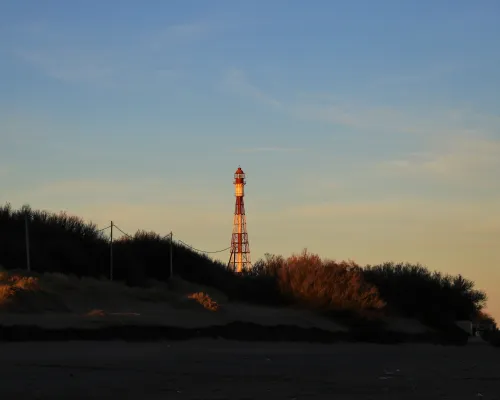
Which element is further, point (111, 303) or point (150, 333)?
point (111, 303)

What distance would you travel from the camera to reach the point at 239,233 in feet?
182

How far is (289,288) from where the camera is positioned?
38531mm

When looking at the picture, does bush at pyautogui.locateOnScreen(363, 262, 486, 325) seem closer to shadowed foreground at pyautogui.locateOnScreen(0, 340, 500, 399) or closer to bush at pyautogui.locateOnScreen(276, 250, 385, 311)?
bush at pyautogui.locateOnScreen(276, 250, 385, 311)

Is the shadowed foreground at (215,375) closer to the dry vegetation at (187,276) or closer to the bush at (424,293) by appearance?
the dry vegetation at (187,276)

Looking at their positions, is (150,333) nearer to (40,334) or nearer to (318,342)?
(40,334)

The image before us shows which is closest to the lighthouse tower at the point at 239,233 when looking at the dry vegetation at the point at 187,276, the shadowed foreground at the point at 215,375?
the dry vegetation at the point at 187,276

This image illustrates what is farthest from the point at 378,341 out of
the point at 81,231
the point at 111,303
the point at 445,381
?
the point at 445,381

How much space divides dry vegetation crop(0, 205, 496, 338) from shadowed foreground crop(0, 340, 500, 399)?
29.4ft

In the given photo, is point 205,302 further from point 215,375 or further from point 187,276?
point 215,375

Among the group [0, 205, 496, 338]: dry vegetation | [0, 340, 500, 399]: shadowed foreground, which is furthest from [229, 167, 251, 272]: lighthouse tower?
[0, 340, 500, 399]: shadowed foreground

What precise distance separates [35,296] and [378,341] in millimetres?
13969

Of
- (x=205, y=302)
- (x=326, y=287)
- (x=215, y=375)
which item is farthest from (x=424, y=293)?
(x=215, y=375)

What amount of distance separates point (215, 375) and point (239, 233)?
40665 millimetres

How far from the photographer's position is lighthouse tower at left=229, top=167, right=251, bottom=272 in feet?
179
